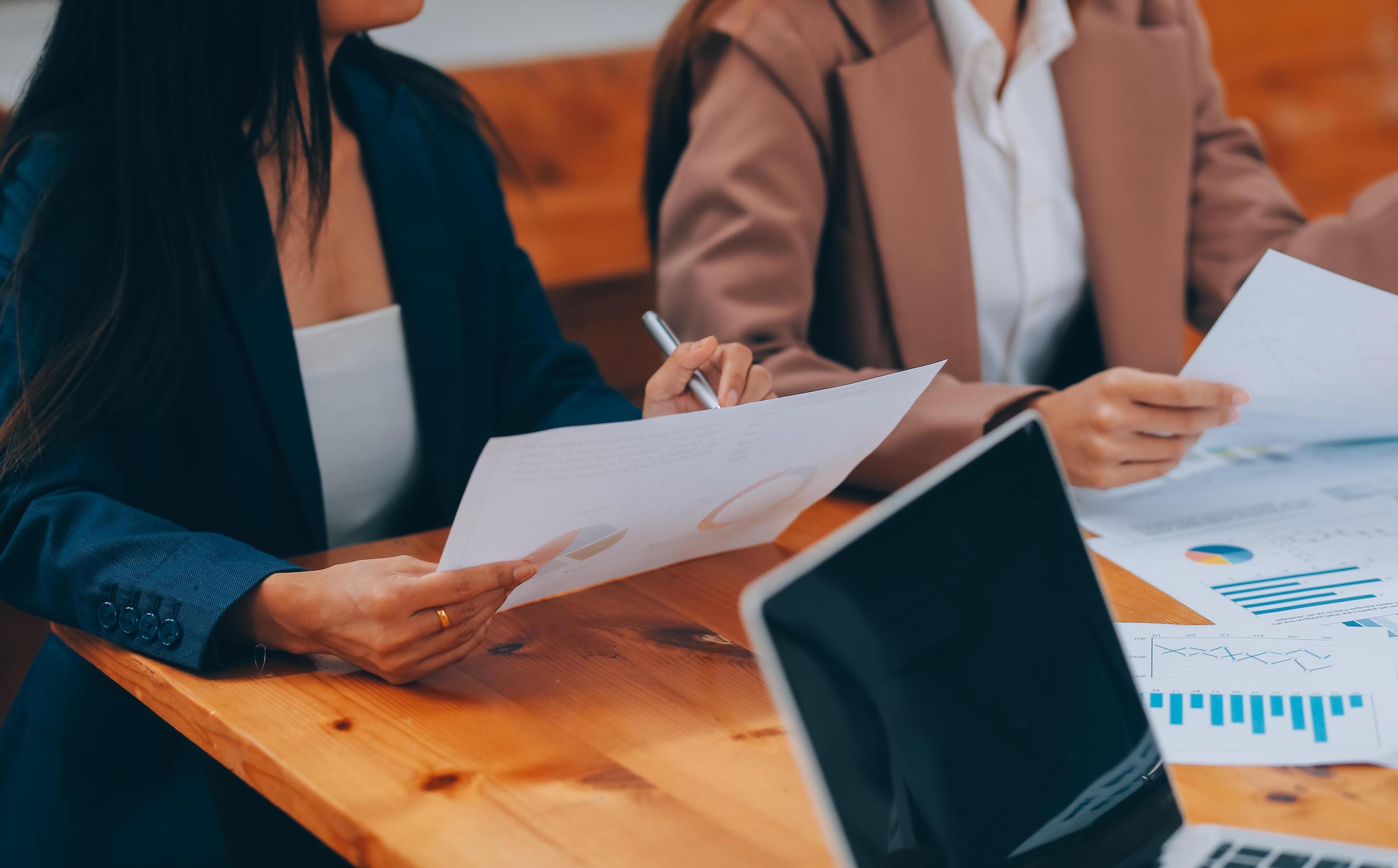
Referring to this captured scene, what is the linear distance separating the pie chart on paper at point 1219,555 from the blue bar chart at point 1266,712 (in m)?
0.19

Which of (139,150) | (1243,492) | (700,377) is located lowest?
(1243,492)

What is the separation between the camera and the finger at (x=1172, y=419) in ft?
2.95

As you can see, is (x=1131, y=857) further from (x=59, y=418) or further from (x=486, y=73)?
(x=486, y=73)

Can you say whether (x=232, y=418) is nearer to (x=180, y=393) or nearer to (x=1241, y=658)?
(x=180, y=393)

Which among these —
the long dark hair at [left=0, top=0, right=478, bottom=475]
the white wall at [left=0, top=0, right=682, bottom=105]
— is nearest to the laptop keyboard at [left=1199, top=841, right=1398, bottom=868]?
the long dark hair at [left=0, top=0, right=478, bottom=475]

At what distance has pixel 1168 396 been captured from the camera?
887mm

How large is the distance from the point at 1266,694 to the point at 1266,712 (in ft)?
0.06

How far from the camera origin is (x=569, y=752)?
61 centimetres

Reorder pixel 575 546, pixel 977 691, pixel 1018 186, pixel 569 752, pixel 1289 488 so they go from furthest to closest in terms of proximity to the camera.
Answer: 1. pixel 1018 186
2. pixel 1289 488
3. pixel 575 546
4. pixel 569 752
5. pixel 977 691

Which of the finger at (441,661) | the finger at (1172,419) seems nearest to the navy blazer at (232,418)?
the finger at (441,661)

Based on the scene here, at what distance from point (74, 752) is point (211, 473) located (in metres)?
0.22

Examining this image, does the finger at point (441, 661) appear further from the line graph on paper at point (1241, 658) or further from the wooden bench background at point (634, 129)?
the wooden bench background at point (634, 129)

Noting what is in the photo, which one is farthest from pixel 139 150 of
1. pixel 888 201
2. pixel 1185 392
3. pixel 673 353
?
pixel 1185 392

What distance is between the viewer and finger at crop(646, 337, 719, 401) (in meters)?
0.87
